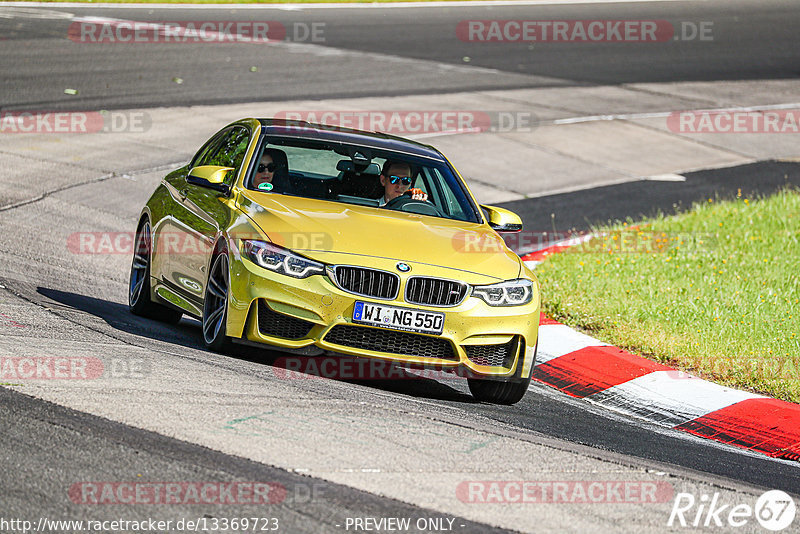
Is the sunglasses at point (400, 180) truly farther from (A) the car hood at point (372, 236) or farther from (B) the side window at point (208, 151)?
(B) the side window at point (208, 151)

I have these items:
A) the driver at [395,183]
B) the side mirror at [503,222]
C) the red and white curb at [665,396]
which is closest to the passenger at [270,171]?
the driver at [395,183]

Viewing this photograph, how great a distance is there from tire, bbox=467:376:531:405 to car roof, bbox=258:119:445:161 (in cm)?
198

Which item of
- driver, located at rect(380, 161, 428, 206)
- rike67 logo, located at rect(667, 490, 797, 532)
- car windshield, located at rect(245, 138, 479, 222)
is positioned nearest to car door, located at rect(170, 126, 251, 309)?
car windshield, located at rect(245, 138, 479, 222)

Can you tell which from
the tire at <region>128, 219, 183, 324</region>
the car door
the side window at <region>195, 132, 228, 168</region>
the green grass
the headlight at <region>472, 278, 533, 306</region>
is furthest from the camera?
the side window at <region>195, 132, 228, 168</region>

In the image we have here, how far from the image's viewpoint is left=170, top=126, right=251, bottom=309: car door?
784cm

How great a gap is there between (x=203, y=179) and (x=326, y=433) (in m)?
2.99

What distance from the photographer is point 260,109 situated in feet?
63.6

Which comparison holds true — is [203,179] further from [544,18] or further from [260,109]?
[544,18]

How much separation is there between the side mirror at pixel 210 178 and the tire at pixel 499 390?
2.13 m

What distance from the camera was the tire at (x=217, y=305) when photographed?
7250mm

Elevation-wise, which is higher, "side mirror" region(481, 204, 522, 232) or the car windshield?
the car windshield

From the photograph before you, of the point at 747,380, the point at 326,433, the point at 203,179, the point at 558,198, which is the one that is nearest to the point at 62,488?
the point at 326,433

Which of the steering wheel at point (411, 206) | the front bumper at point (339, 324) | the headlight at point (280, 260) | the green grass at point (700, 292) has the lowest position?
the green grass at point (700, 292)

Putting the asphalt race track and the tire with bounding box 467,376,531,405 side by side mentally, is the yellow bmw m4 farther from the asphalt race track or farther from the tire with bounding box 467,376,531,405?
the asphalt race track
